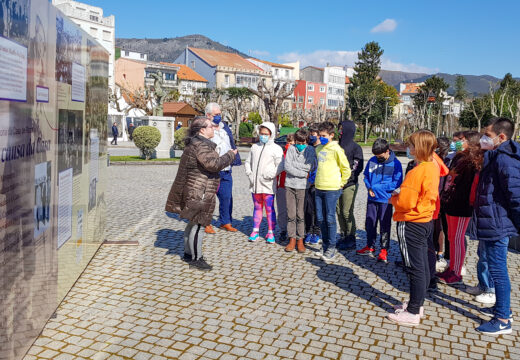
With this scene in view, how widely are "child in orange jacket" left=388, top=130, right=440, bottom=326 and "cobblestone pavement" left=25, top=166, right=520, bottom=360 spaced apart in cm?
25

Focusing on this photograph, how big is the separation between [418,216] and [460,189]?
1376 millimetres

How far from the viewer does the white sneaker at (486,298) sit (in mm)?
5000

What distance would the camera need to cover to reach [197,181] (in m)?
5.55

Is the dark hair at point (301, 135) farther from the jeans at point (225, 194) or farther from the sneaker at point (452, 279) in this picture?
the sneaker at point (452, 279)

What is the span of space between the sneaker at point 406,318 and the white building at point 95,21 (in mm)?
67694

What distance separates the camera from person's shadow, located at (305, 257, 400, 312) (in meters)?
4.96

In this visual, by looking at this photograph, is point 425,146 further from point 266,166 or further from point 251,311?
point 266,166

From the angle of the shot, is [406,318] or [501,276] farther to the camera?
[406,318]

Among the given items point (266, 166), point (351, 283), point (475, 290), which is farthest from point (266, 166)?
point (475, 290)

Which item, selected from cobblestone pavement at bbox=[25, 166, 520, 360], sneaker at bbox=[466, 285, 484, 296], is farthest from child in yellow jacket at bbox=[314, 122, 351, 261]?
sneaker at bbox=[466, 285, 484, 296]

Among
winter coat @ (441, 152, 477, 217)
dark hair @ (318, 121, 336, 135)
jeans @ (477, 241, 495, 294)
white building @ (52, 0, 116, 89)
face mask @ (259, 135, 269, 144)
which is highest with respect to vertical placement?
white building @ (52, 0, 116, 89)

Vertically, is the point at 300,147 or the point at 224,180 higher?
the point at 300,147

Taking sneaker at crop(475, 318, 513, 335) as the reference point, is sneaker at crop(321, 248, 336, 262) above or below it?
above

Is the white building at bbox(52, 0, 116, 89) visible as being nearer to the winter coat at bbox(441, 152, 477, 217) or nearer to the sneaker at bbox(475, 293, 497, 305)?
the winter coat at bbox(441, 152, 477, 217)
